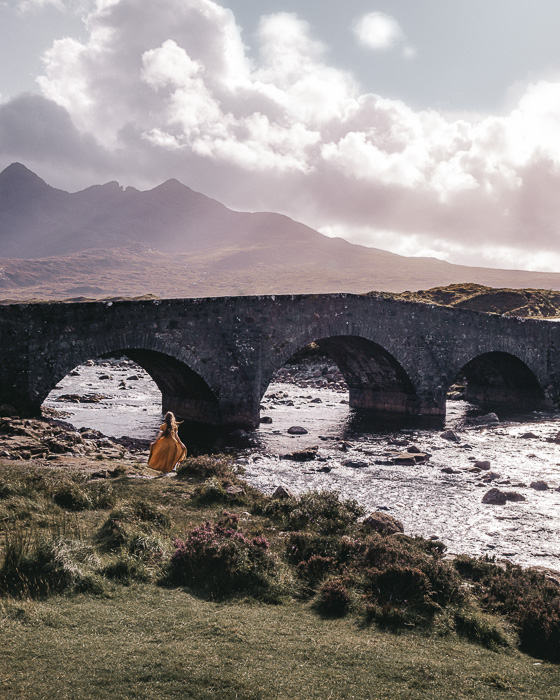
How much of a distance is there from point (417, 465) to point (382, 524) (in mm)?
8025

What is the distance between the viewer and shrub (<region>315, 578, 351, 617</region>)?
22.1 ft

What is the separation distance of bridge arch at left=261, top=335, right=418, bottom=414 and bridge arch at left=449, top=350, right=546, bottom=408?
610 cm

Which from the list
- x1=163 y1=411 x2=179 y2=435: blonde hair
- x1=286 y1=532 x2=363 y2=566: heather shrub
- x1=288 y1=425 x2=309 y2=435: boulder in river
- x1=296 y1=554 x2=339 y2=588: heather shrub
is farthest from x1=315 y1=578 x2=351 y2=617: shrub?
x1=288 y1=425 x2=309 y2=435: boulder in river

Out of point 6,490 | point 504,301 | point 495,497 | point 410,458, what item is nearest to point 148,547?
point 6,490

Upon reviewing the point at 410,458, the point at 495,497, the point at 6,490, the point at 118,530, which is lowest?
the point at 410,458

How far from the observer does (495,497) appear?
1377 cm

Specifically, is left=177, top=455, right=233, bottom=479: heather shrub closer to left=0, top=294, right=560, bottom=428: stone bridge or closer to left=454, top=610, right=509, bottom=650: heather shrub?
left=0, top=294, right=560, bottom=428: stone bridge

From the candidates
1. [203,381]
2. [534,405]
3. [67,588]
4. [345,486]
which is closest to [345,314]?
[203,381]

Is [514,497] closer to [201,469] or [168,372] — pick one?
[201,469]

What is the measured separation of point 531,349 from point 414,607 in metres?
30.5

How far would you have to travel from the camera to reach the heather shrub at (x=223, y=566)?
7.17m

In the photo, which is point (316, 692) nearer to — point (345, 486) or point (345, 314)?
point (345, 486)

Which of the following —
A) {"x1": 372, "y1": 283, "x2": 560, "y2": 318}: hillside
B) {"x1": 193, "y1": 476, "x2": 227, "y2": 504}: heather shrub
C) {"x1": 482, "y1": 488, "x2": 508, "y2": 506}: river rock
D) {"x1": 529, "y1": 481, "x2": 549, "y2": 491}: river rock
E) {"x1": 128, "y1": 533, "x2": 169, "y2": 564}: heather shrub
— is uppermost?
{"x1": 372, "y1": 283, "x2": 560, "y2": 318}: hillside

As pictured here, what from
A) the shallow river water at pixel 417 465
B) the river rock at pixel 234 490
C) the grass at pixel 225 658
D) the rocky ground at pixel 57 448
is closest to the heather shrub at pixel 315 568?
the grass at pixel 225 658
